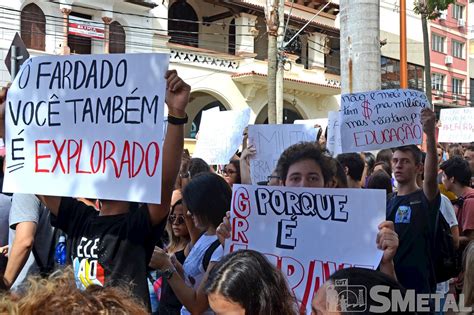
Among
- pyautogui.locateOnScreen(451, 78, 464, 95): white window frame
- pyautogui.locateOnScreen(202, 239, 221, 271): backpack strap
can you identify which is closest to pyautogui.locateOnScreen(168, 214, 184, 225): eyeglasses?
pyautogui.locateOnScreen(202, 239, 221, 271): backpack strap

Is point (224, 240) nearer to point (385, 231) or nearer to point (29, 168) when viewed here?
point (385, 231)

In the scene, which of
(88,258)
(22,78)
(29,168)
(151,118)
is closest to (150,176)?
(151,118)

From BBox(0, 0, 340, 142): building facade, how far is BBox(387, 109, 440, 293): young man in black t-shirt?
1601 centimetres

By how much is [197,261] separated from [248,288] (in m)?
0.96

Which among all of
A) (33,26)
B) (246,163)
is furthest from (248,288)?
(33,26)

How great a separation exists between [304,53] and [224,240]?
25.5 m

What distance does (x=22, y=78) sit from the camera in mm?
3107

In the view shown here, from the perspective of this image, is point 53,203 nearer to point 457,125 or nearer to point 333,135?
point 333,135

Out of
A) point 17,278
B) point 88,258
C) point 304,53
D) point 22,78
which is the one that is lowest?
point 17,278

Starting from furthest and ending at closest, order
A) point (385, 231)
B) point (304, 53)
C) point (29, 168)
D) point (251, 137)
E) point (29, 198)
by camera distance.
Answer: point (304, 53) → point (251, 137) → point (29, 198) → point (29, 168) → point (385, 231)

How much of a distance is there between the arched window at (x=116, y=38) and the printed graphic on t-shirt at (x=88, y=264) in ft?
59.1

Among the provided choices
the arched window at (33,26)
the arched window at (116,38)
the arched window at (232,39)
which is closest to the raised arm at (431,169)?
the arched window at (33,26)

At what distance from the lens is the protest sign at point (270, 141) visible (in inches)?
222

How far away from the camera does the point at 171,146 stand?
8.77 ft
